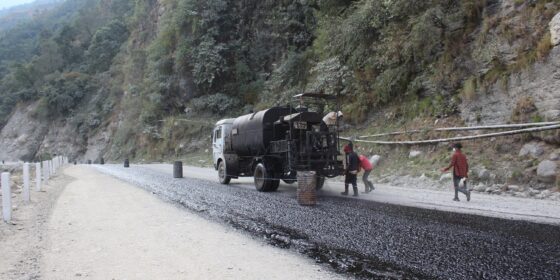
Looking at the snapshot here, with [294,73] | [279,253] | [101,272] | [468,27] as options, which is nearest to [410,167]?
[468,27]

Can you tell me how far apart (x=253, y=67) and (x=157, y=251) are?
109 feet

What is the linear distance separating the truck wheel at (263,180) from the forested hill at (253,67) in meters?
7.61

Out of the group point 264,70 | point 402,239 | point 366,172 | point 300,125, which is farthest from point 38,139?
point 402,239

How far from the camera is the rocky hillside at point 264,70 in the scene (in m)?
14.9

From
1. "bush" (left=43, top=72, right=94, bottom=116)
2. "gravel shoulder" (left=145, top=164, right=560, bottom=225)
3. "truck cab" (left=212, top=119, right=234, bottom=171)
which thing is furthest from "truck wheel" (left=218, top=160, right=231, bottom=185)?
"bush" (left=43, top=72, right=94, bottom=116)

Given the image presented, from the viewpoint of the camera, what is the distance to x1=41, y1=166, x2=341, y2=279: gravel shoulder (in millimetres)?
5410

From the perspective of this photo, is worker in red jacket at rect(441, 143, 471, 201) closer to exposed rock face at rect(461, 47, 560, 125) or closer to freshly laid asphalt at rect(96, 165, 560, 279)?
freshly laid asphalt at rect(96, 165, 560, 279)

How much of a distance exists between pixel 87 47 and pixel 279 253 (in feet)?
282

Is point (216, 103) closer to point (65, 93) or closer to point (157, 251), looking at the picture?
point (157, 251)

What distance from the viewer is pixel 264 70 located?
1483 inches

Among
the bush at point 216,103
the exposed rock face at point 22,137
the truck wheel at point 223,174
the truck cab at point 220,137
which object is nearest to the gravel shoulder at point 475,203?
the truck wheel at point 223,174

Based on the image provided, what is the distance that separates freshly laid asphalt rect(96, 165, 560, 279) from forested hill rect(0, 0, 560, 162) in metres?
6.98

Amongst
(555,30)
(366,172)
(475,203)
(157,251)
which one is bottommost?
(157,251)

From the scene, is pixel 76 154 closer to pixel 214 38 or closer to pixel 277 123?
pixel 214 38
